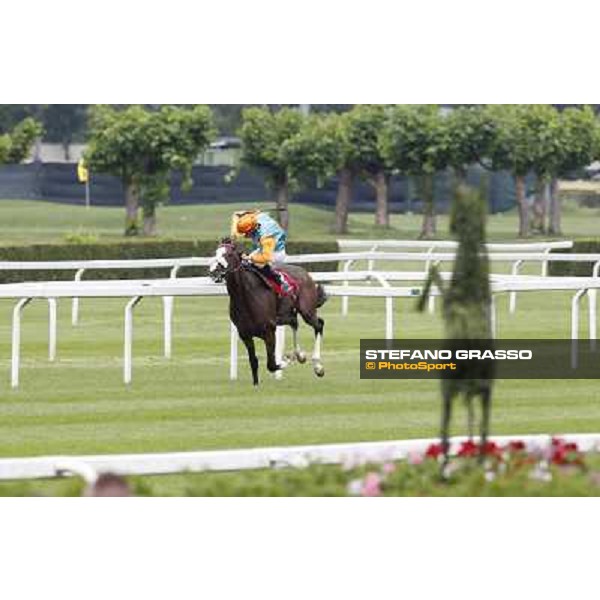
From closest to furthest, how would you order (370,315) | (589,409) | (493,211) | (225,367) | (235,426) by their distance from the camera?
(235,426) → (589,409) → (225,367) → (370,315) → (493,211)

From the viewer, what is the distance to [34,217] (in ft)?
133

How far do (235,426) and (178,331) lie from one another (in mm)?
7854

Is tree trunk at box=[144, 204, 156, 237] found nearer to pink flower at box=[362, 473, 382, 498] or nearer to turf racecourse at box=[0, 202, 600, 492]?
turf racecourse at box=[0, 202, 600, 492]

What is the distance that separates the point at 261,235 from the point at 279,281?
390 millimetres

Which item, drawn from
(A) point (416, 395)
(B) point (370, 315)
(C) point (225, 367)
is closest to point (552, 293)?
(B) point (370, 315)

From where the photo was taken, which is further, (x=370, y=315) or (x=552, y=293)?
(x=552, y=293)

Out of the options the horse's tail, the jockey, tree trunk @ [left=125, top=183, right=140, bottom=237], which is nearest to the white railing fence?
the jockey

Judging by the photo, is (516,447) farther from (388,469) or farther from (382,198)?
(382,198)

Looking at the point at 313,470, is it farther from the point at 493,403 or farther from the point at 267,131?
the point at 267,131

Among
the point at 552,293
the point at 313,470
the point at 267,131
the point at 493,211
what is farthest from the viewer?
the point at 493,211

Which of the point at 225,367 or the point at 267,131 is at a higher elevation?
the point at 267,131

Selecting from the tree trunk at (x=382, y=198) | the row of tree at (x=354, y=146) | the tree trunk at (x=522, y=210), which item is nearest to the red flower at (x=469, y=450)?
the row of tree at (x=354, y=146)

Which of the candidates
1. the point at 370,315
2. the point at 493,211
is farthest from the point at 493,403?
the point at 493,211

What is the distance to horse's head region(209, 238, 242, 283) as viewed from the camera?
564 inches
